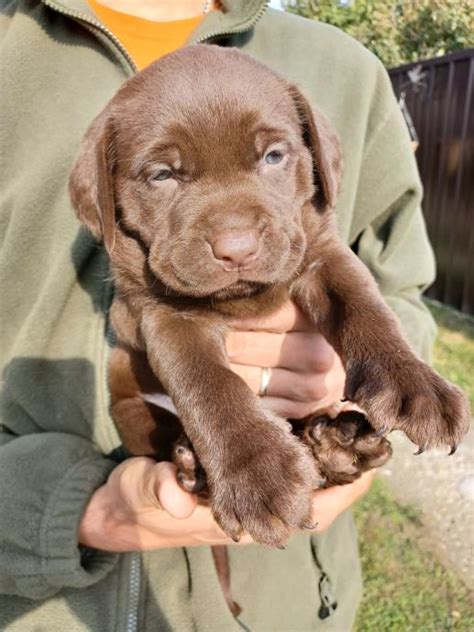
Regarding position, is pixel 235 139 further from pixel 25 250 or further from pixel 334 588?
pixel 334 588

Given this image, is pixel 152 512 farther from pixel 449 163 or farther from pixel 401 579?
pixel 449 163

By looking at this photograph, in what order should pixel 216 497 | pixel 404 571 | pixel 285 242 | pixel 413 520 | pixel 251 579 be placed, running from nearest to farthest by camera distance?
pixel 216 497, pixel 285 242, pixel 251 579, pixel 404 571, pixel 413 520

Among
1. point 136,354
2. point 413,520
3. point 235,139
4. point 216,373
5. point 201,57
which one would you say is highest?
point 201,57

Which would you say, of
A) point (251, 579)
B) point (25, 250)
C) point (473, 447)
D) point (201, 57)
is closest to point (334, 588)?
point (251, 579)

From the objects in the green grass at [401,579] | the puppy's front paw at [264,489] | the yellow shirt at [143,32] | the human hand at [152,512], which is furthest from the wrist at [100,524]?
the green grass at [401,579]

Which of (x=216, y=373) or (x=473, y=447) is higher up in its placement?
(x=216, y=373)

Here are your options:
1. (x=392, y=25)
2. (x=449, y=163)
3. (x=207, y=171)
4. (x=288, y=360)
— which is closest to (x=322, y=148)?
(x=207, y=171)

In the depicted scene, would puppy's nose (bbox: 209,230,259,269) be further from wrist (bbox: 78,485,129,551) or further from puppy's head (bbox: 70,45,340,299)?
wrist (bbox: 78,485,129,551)
